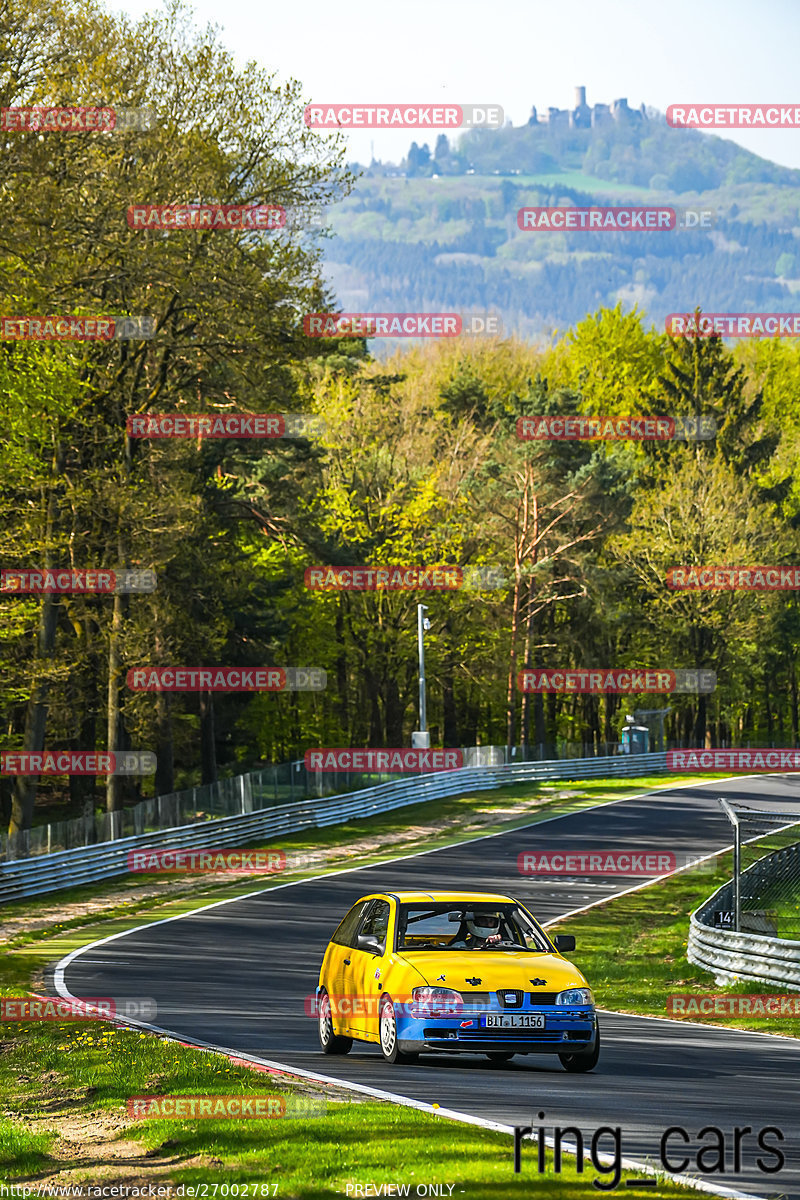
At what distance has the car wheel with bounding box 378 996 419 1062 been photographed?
1209cm

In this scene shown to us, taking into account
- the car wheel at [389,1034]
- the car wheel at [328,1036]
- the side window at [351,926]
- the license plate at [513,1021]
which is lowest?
the car wheel at [328,1036]

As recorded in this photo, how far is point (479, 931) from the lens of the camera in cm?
1329

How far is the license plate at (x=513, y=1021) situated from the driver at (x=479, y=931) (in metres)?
1.26

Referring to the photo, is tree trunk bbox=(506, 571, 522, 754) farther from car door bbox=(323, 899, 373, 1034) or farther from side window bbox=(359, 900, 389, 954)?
side window bbox=(359, 900, 389, 954)

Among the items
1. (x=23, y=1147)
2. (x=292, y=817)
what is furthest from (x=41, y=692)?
(x=23, y=1147)

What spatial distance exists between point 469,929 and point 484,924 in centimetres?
18

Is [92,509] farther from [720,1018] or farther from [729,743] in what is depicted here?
[729,743]

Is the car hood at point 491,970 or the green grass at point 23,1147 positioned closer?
the green grass at point 23,1147

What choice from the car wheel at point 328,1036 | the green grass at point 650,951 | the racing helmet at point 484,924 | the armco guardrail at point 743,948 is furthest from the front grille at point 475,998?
the armco guardrail at point 743,948

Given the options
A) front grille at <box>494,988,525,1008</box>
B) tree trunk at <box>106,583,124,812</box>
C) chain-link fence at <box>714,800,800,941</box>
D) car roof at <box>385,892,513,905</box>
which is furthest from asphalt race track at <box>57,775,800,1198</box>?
tree trunk at <box>106,583,124,812</box>

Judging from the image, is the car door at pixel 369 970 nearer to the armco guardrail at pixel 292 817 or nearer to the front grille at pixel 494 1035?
the front grille at pixel 494 1035

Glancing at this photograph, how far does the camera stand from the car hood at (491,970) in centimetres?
1173

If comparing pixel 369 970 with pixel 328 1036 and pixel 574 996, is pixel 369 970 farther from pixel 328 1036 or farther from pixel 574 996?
pixel 574 996

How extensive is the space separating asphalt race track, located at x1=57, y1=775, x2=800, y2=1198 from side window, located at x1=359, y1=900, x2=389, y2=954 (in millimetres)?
1104
